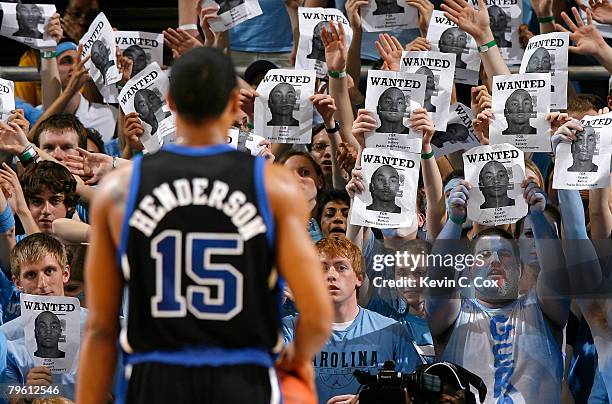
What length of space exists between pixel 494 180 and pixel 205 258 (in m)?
3.08

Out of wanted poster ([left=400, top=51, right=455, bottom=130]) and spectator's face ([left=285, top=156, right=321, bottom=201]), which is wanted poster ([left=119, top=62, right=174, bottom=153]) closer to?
spectator's face ([left=285, top=156, right=321, bottom=201])

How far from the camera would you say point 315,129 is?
6906 mm

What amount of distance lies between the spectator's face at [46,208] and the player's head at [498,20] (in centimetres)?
258

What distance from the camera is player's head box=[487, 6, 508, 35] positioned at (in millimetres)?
6879

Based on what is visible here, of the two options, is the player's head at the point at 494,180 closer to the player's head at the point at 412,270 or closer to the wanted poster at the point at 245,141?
the player's head at the point at 412,270

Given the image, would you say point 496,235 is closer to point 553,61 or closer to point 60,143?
point 553,61

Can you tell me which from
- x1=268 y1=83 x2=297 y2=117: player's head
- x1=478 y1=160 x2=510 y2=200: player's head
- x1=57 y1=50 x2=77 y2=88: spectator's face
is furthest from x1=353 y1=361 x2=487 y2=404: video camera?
x1=57 y1=50 x2=77 y2=88: spectator's face

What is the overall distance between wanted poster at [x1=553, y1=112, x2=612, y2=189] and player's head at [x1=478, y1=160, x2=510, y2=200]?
251 millimetres

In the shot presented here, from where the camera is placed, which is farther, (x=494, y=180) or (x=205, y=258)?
(x=494, y=180)

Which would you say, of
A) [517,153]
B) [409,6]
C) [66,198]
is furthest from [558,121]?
[66,198]

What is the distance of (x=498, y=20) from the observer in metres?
6.89

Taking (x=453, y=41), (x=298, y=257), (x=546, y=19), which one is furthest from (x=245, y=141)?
(x=298, y=257)

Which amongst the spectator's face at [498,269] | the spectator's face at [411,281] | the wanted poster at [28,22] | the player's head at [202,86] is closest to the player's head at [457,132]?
the spectator's face at [498,269]

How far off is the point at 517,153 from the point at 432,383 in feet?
4.45
